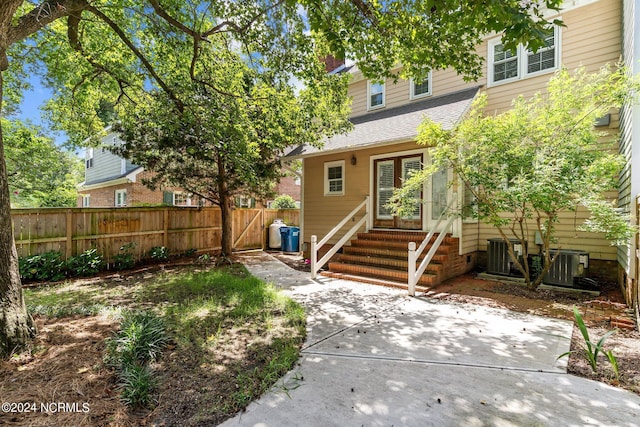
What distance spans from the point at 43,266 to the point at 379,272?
7459mm

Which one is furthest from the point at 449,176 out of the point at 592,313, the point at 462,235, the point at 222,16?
the point at 222,16

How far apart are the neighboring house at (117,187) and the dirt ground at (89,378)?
901 cm

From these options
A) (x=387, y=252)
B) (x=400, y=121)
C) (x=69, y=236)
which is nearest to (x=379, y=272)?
(x=387, y=252)

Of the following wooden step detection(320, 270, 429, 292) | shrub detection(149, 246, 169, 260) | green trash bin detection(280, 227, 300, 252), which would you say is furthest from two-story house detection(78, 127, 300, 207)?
wooden step detection(320, 270, 429, 292)

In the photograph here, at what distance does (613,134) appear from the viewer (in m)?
6.50

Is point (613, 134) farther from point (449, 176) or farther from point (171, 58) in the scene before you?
point (171, 58)

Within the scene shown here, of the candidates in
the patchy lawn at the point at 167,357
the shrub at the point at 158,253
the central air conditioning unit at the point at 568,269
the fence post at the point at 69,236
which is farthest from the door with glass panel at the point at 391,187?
the fence post at the point at 69,236

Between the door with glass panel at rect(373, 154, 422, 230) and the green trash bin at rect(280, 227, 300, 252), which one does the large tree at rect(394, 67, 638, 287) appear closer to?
the door with glass panel at rect(373, 154, 422, 230)

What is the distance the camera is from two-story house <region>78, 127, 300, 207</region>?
1420 cm

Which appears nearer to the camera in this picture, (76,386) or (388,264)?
(76,386)

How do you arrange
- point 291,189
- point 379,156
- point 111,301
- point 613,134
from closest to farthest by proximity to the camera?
1. point 111,301
2. point 613,134
3. point 379,156
4. point 291,189

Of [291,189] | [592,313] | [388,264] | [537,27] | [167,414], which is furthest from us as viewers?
[291,189]

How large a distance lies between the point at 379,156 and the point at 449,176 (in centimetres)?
204

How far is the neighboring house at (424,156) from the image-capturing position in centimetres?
670
